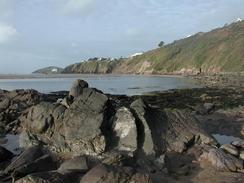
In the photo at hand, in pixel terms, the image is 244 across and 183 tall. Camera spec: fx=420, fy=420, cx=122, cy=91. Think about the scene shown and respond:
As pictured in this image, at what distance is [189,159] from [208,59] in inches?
4732

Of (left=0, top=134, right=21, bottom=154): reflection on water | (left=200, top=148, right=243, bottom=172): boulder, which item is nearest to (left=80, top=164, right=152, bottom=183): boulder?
(left=200, top=148, right=243, bottom=172): boulder

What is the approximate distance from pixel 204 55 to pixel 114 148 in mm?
124917

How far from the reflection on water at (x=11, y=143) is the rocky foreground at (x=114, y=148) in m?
0.43

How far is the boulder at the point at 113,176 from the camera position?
11938 millimetres

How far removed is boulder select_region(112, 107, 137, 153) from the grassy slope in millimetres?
96162

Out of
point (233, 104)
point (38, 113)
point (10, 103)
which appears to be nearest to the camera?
point (38, 113)

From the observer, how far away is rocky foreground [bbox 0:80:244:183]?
44.4 feet

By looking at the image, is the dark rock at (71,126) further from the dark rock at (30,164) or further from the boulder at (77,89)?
the boulder at (77,89)

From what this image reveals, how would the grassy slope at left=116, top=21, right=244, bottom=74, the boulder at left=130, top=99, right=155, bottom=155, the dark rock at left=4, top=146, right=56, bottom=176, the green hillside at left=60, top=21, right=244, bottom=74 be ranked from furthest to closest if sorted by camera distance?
1. the green hillside at left=60, top=21, right=244, bottom=74
2. the grassy slope at left=116, top=21, right=244, bottom=74
3. the boulder at left=130, top=99, right=155, bottom=155
4. the dark rock at left=4, top=146, right=56, bottom=176

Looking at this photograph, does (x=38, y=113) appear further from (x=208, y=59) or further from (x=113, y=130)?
(x=208, y=59)

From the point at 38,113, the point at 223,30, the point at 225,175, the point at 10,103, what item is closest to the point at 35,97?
the point at 10,103

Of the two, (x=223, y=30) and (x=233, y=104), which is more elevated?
(x=223, y=30)

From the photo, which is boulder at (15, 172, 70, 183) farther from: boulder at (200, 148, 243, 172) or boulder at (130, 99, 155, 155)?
boulder at (200, 148, 243, 172)

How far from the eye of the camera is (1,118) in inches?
1034
